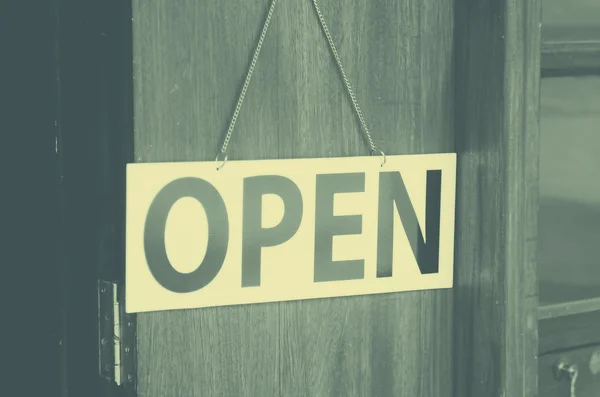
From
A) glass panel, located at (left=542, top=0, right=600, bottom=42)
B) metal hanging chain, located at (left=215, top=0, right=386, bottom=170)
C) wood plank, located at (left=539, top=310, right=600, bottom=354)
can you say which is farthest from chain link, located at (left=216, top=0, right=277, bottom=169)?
wood plank, located at (left=539, top=310, right=600, bottom=354)

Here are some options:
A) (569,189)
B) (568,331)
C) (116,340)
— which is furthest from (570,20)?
(116,340)

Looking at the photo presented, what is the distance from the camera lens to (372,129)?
1.94 metres

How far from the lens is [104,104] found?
5.93 feet

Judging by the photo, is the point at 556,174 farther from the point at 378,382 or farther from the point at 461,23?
the point at 378,382

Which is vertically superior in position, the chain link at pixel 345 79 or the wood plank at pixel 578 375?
the chain link at pixel 345 79

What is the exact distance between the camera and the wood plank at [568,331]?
2.17m

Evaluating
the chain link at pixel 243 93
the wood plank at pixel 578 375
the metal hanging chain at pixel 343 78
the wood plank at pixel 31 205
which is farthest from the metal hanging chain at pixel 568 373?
the wood plank at pixel 31 205

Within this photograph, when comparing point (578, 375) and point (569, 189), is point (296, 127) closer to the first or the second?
point (569, 189)

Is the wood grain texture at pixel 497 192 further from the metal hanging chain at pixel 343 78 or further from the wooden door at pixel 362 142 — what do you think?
the metal hanging chain at pixel 343 78

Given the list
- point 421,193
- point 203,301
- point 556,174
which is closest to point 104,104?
point 203,301

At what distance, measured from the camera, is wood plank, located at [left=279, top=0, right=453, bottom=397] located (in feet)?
6.16

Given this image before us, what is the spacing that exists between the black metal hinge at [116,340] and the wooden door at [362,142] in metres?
0.03

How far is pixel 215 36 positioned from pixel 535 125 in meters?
0.64

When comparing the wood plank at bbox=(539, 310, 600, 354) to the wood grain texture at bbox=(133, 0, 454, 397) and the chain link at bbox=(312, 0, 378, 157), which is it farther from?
the chain link at bbox=(312, 0, 378, 157)
